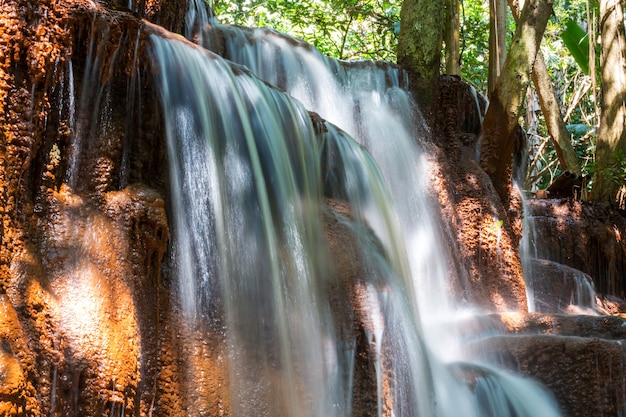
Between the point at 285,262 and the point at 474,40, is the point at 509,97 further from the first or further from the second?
the point at 474,40

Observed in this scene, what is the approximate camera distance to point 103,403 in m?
4.02

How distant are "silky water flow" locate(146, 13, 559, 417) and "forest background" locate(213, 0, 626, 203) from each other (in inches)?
154

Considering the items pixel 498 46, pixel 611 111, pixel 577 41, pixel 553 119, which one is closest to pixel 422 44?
pixel 611 111

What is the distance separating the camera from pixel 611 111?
38.9 ft

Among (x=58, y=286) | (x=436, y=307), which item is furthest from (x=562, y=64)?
(x=58, y=286)

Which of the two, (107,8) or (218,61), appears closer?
(107,8)

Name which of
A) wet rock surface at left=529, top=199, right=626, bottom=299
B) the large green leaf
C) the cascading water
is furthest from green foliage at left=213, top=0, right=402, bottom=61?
the cascading water

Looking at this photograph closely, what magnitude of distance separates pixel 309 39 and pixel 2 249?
45.7 ft

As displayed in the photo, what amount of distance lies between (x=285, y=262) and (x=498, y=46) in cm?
923

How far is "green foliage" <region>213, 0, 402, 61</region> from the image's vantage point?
51.9ft

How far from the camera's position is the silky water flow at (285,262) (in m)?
4.92

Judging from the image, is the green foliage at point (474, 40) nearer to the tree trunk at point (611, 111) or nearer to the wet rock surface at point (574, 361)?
the tree trunk at point (611, 111)

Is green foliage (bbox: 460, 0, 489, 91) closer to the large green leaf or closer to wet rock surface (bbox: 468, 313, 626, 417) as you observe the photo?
the large green leaf

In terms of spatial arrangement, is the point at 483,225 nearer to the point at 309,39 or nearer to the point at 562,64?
the point at 309,39
